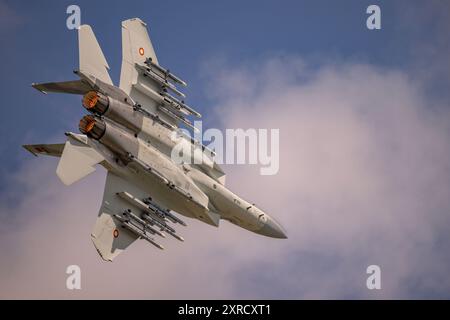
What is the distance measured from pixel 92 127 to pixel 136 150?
82.2 inches

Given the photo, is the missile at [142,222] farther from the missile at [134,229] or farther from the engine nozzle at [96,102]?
the engine nozzle at [96,102]

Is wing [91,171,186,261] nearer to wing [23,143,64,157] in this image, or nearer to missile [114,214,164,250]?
missile [114,214,164,250]

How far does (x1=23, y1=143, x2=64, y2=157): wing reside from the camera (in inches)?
1683

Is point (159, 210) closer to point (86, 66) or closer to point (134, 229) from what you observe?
point (134, 229)

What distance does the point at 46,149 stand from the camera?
141 ft

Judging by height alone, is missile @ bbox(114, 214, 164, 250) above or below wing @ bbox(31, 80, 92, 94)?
below

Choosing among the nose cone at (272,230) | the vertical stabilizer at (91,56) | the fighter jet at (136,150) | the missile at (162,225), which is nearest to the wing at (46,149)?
the fighter jet at (136,150)

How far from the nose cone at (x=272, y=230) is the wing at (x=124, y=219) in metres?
5.09

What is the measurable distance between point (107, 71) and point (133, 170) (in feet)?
12.8

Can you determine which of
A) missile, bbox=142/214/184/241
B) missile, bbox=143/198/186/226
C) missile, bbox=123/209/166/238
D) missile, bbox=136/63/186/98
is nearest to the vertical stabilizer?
missile, bbox=136/63/186/98

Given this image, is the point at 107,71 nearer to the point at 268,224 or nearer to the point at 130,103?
the point at 130,103

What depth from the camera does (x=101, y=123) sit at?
40281 millimetres

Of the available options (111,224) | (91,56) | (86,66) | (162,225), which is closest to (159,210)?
(162,225)

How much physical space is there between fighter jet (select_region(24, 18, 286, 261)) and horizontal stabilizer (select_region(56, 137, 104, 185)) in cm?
4
